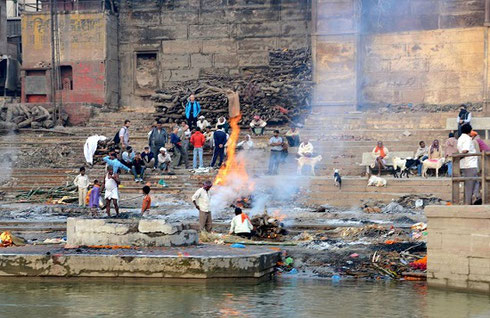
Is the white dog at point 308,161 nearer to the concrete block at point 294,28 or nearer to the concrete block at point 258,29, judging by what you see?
the concrete block at point 294,28

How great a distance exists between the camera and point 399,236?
15438mm

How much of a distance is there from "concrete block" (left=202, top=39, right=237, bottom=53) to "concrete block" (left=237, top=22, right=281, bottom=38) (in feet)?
1.29

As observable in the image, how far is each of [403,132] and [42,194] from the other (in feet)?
31.5

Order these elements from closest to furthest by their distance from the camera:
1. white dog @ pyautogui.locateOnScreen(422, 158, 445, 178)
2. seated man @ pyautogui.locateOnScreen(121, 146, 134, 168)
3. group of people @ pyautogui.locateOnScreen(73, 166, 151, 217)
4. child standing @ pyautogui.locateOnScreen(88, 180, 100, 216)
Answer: group of people @ pyautogui.locateOnScreen(73, 166, 151, 217)
child standing @ pyautogui.locateOnScreen(88, 180, 100, 216)
white dog @ pyautogui.locateOnScreen(422, 158, 445, 178)
seated man @ pyautogui.locateOnScreen(121, 146, 134, 168)

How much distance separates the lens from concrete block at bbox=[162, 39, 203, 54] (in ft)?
103

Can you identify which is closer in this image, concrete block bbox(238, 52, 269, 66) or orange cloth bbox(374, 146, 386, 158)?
orange cloth bbox(374, 146, 386, 158)

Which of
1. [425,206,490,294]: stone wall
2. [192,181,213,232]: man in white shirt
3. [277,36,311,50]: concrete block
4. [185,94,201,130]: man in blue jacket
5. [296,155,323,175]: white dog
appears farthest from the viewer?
[277,36,311,50]: concrete block

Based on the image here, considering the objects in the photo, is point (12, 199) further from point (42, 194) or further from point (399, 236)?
point (399, 236)

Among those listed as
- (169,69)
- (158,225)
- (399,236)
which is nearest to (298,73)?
(169,69)

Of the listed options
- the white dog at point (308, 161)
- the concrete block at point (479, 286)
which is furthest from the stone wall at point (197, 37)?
the concrete block at point (479, 286)

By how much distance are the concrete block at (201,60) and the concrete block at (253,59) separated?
3.42 feet

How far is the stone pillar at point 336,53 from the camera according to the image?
28109 millimetres

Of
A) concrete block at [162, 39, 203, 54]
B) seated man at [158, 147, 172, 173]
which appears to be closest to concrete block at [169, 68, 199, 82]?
concrete block at [162, 39, 203, 54]

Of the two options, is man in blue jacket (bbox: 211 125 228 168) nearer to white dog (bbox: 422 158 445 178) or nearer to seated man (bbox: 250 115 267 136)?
seated man (bbox: 250 115 267 136)
